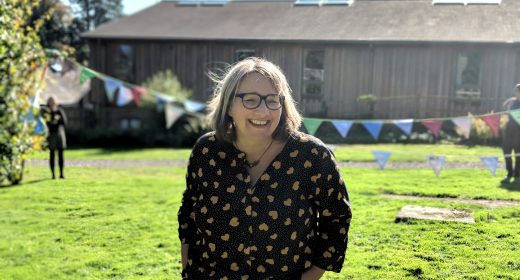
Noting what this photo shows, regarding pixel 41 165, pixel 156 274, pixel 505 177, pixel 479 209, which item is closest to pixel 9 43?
pixel 156 274

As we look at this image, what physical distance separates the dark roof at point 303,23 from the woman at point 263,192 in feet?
21.4

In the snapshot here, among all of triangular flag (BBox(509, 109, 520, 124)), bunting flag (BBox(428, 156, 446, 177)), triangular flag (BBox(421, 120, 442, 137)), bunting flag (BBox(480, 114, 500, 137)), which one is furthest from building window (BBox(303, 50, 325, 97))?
triangular flag (BBox(509, 109, 520, 124))

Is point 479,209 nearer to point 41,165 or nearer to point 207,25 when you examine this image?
point 41,165

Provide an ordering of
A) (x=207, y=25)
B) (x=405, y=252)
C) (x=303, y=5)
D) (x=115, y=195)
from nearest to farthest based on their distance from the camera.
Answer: (x=405, y=252) → (x=115, y=195) → (x=303, y=5) → (x=207, y=25)

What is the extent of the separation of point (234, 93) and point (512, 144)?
178 inches

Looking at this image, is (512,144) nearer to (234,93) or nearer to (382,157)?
(382,157)

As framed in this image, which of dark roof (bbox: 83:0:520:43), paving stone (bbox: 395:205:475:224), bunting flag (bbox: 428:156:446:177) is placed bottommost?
paving stone (bbox: 395:205:475:224)

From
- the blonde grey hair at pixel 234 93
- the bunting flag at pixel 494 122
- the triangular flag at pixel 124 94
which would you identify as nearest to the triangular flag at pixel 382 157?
Result: the bunting flag at pixel 494 122

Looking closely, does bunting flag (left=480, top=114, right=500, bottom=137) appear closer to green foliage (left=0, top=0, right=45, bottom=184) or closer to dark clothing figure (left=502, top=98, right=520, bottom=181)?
dark clothing figure (left=502, top=98, right=520, bottom=181)

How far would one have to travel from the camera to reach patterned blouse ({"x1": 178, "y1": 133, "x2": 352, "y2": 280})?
228 cm

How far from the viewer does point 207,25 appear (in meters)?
20.8

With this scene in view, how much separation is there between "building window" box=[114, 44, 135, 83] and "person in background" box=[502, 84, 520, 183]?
17683mm

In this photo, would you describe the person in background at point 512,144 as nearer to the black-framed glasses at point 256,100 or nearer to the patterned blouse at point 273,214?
the patterned blouse at point 273,214

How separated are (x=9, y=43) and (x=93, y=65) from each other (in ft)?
60.6
